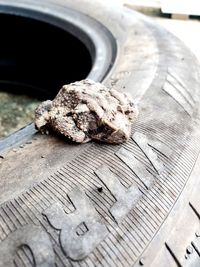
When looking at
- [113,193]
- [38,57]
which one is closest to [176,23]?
[38,57]

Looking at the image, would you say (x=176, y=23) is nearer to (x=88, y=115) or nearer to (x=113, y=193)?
(x=88, y=115)

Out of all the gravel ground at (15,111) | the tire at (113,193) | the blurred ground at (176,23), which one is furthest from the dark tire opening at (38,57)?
the blurred ground at (176,23)

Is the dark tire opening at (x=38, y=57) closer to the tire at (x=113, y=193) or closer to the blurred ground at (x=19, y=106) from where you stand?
the blurred ground at (x=19, y=106)

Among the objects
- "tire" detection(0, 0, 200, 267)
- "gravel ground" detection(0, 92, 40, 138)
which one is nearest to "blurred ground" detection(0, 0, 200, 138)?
"gravel ground" detection(0, 92, 40, 138)

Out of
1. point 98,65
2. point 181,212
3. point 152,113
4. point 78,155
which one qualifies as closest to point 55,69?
point 98,65

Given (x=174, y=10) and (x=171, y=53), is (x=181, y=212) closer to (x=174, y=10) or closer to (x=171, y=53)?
(x=171, y=53)

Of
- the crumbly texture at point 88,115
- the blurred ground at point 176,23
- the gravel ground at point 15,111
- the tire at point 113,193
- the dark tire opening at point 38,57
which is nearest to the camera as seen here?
the tire at point 113,193

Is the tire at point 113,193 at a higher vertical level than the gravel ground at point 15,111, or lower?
higher
